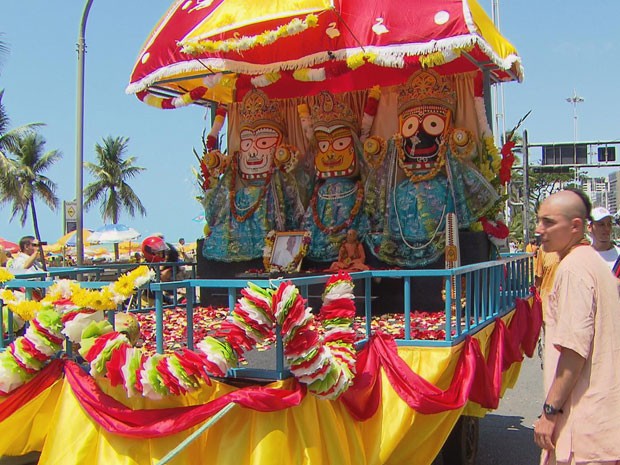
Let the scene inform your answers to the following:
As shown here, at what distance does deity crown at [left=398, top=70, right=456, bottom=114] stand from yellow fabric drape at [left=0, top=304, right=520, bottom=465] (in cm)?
340

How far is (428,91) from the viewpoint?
6.66 metres

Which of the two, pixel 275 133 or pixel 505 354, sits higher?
pixel 275 133

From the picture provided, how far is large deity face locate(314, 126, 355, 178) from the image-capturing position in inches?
279

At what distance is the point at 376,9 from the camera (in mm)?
5863

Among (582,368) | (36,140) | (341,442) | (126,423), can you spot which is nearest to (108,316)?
(126,423)

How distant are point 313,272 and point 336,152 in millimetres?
1330

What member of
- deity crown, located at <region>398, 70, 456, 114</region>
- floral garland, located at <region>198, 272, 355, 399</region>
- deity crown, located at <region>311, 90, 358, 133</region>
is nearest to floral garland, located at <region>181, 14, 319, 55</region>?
deity crown, located at <region>311, 90, 358, 133</region>

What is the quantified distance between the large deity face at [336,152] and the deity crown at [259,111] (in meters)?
0.58

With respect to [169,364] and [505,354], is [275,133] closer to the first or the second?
[505,354]

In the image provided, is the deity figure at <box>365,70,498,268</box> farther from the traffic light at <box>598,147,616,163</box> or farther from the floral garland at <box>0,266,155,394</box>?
the traffic light at <box>598,147,616,163</box>

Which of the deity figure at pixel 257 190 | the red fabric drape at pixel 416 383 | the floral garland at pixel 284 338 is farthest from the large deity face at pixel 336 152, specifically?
the floral garland at pixel 284 338

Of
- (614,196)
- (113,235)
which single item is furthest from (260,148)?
(614,196)

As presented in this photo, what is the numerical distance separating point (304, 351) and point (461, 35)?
3.36 m

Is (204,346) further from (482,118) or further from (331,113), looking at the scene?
(482,118)
